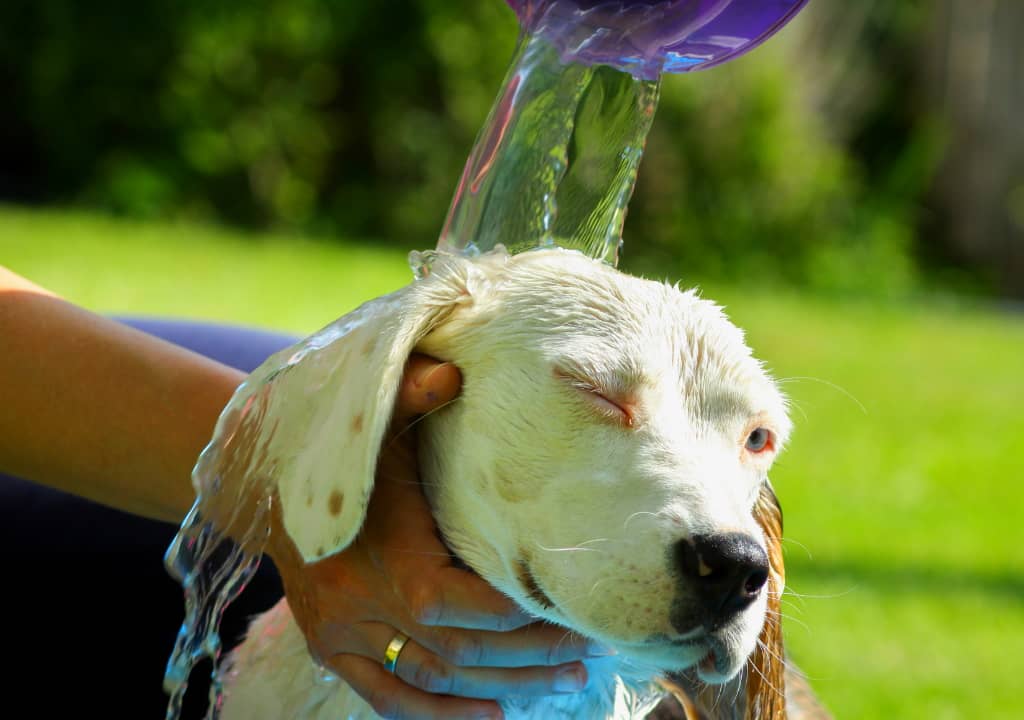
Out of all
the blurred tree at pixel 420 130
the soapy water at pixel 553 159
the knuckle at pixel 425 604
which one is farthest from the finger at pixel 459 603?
the blurred tree at pixel 420 130

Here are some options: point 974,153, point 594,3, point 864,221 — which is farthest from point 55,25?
point 594,3

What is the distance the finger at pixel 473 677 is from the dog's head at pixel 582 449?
0.13 meters

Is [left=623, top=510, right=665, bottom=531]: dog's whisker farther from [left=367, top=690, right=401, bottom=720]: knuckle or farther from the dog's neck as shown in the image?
[left=367, top=690, right=401, bottom=720]: knuckle

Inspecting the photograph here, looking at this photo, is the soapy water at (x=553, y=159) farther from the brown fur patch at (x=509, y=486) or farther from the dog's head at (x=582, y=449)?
the brown fur patch at (x=509, y=486)

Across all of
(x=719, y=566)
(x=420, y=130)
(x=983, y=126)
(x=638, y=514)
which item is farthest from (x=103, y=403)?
(x=983, y=126)

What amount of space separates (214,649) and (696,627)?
0.82m

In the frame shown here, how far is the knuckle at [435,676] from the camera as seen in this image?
1.73 m

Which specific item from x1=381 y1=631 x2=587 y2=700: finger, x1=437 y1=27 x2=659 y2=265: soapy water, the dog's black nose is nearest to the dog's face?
the dog's black nose

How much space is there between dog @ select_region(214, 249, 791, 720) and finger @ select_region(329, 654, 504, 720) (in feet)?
0.20

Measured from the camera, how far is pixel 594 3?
222 centimetres

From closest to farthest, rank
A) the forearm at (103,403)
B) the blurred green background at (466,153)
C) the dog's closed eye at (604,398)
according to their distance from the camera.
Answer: the dog's closed eye at (604,398) < the forearm at (103,403) < the blurred green background at (466,153)

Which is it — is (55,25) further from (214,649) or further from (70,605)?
(214,649)

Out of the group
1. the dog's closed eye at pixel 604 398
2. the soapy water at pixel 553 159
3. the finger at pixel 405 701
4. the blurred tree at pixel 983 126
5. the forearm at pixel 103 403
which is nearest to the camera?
the dog's closed eye at pixel 604 398

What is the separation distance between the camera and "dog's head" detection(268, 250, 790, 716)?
152cm
